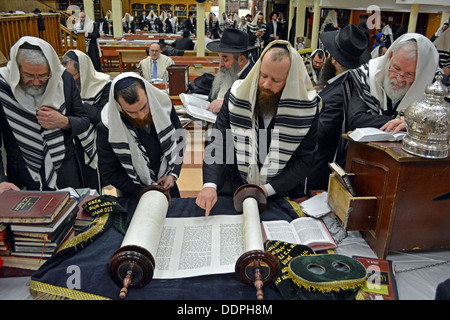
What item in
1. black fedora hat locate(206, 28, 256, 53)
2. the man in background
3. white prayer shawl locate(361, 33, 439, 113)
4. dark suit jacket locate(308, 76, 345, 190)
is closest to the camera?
white prayer shawl locate(361, 33, 439, 113)

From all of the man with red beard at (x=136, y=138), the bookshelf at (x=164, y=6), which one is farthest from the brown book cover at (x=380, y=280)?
the bookshelf at (x=164, y=6)

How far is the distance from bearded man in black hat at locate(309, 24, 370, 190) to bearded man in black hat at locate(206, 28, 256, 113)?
38.9 inches

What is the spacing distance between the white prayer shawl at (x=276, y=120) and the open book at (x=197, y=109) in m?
0.81

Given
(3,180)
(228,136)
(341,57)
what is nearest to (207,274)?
(228,136)

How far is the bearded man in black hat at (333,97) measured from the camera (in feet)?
8.18

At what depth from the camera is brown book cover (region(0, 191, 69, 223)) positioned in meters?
1.46

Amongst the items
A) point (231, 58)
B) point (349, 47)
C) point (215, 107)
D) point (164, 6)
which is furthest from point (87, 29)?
point (164, 6)

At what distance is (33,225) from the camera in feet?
4.88

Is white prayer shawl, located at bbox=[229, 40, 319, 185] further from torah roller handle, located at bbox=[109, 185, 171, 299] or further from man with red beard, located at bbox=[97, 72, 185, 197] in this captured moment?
torah roller handle, located at bbox=[109, 185, 171, 299]

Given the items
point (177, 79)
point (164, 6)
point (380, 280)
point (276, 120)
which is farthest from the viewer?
point (164, 6)

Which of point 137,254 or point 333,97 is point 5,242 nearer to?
point 137,254

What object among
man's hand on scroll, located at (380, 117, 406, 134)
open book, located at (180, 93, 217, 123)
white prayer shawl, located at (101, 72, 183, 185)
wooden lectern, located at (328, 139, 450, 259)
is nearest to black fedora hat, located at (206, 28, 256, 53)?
open book, located at (180, 93, 217, 123)

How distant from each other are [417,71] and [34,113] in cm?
226
